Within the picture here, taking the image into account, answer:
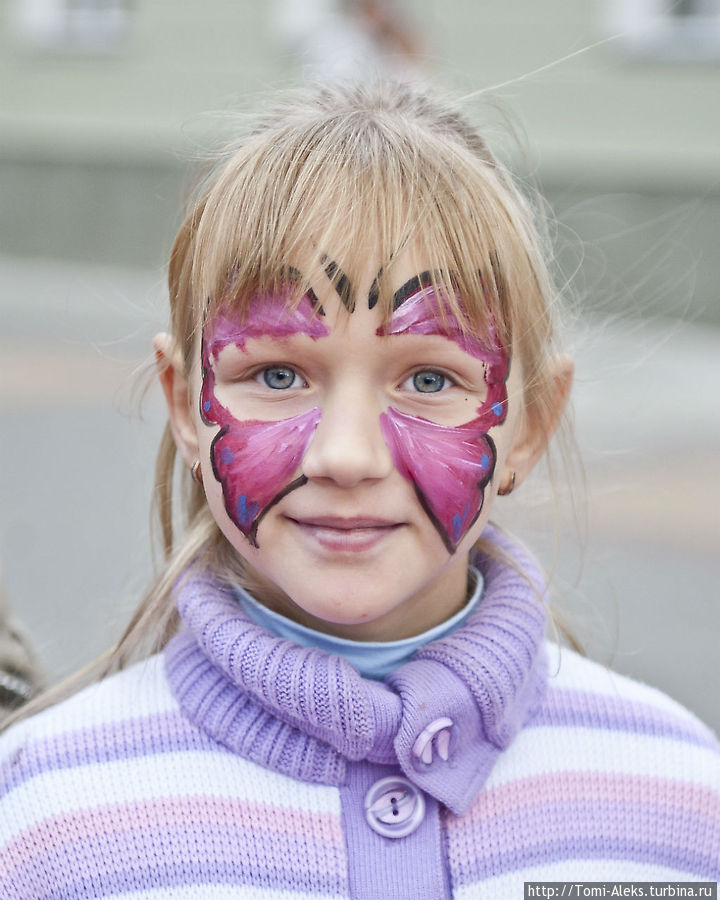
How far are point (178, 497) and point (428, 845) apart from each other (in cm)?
97

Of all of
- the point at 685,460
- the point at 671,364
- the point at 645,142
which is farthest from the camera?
the point at 645,142

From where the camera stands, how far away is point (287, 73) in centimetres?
973

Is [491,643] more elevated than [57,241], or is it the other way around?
[491,643]

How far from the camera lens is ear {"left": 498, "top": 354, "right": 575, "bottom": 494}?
2268 millimetres

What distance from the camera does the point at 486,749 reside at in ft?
6.97

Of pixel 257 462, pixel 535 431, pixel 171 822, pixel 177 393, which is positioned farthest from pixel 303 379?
pixel 171 822

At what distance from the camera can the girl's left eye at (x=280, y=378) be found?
6.79 ft

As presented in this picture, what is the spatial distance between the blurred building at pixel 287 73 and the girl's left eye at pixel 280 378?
7536 millimetres

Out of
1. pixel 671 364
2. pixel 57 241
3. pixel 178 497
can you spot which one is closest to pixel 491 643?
pixel 178 497

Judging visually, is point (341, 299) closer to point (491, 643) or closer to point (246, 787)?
point (491, 643)

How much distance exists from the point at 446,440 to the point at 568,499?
1547mm

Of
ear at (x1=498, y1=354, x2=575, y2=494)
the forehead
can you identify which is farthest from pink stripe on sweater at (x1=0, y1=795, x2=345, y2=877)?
the forehead

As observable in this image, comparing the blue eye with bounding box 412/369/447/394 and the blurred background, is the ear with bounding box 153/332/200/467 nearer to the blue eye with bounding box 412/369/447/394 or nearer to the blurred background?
the blurred background

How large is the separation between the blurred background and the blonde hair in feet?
0.79
